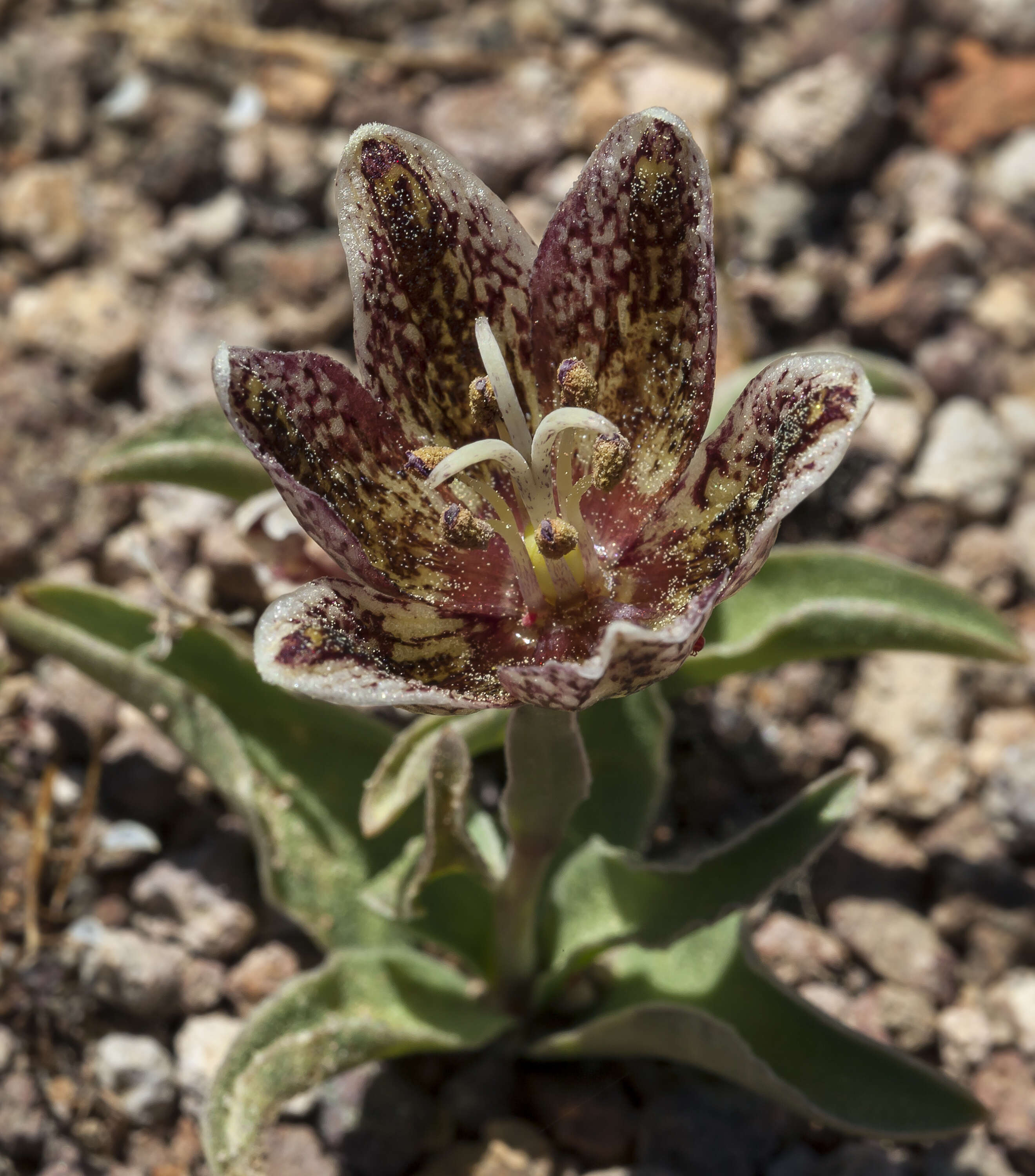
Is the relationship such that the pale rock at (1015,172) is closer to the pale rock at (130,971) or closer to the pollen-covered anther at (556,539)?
the pollen-covered anther at (556,539)

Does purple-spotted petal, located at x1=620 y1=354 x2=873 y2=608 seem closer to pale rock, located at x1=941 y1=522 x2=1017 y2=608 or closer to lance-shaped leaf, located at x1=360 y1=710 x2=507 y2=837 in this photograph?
lance-shaped leaf, located at x1=360 y1=710 x2=507 y2=837

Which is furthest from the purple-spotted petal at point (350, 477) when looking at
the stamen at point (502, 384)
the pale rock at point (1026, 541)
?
the pale rock at point (1026, 541)

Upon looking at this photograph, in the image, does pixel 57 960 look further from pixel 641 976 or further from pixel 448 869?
pixel 641 976

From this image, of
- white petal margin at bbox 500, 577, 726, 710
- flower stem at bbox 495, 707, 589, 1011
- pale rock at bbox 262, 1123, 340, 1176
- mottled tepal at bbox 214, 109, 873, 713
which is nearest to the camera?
white petal margin at bbox 500, 577, 726, 710

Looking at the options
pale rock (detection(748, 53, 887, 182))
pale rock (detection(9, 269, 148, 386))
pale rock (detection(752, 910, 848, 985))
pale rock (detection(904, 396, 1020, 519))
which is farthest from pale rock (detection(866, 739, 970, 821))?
pale rock (detection(9, 269, 148, 386))

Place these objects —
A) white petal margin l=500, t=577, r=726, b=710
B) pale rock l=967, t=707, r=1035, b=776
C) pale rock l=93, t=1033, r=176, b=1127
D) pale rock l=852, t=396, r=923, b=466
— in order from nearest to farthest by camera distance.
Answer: white petal margin l=500, t=577, r=726, b=710
pale rock l=93, t=1033, r=176, b=1127
pale rock l=967, t=707, r=1035, b=776
pale rock l=852, t=396, r=923, b=466

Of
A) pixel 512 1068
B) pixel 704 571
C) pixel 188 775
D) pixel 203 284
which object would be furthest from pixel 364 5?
pixel 512 1068
